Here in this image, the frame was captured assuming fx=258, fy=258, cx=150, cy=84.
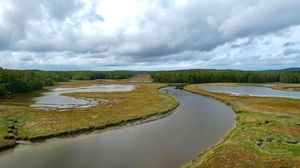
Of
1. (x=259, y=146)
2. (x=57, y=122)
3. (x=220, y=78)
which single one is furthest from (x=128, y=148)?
(x=220, y=78)

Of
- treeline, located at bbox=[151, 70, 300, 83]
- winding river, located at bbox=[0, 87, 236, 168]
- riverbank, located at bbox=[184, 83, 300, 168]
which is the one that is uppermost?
treeline, located at bbox=[151, 70, 300, 83]

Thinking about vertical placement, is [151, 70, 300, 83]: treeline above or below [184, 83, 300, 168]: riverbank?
above

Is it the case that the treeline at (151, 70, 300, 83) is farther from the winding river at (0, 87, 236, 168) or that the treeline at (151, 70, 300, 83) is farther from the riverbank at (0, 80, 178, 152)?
the winding river at (0, 87, 236, 168)

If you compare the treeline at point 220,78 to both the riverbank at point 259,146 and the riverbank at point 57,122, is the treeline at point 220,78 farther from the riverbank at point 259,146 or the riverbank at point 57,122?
the riverbank at point 259,146

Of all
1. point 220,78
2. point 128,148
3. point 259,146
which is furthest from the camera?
point 220,78

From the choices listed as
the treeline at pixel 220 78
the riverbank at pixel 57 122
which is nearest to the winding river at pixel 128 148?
the riverbank at pixel 57 122

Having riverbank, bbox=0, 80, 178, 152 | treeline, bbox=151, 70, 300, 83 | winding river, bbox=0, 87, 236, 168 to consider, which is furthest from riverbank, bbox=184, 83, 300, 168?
treeline, bbox=151, 70, 300, 83

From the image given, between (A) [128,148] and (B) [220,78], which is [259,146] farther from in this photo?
(B) [220,78]

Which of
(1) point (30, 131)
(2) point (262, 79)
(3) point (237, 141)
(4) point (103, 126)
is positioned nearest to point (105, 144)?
(4) point (103, 126)
